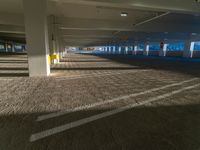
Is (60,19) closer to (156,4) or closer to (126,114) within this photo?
(156,4)

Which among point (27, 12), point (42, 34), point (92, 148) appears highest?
point (27, 12)

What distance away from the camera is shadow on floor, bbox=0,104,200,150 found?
2.33 metres

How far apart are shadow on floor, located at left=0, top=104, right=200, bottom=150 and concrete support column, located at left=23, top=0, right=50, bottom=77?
486 cm

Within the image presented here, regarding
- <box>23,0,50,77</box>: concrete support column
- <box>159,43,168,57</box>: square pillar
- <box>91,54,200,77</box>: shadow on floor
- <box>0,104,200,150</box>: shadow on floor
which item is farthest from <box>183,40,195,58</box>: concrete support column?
<box>0,104,200,150</box>: shadow on floor

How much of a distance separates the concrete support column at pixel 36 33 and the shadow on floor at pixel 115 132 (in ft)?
15.9

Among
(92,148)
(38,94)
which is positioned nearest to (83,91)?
(38,94)

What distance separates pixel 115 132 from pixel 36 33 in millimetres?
6588

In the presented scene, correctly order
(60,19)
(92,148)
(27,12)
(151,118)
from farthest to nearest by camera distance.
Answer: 1. (60,19)
2. (27,12)
3. (151,118)
4. (92,148)

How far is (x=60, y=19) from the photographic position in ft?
43.8

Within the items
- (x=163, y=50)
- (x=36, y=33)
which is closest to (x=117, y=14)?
(x=36, y=33)

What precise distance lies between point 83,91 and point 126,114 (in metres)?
2.27

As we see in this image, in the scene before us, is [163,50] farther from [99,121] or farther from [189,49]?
[99,121]

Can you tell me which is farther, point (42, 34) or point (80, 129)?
point (42, 34)

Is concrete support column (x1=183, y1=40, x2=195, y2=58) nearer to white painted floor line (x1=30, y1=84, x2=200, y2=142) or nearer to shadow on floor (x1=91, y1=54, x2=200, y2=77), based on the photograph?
shadow on floor (x1=91, y1=54, x2=200, y2=77)
